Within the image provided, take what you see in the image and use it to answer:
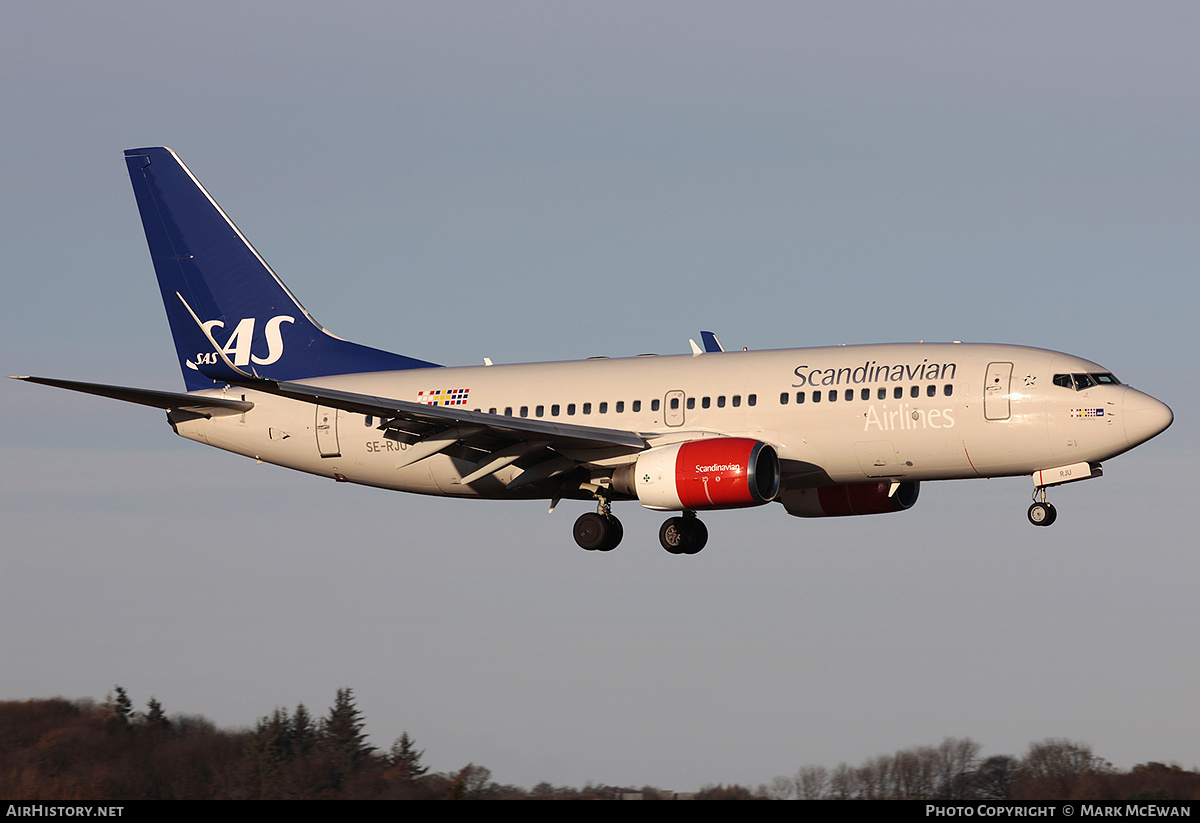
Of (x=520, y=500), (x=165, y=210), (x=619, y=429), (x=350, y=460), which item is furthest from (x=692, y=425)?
(x=165, y=210)

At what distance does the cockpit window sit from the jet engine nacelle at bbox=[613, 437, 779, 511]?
810cm

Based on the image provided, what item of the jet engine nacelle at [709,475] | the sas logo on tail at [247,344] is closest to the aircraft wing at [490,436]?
the jet engine nacelle at [709,475]

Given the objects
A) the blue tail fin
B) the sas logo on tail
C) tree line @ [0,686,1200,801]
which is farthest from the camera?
the sas logo on tail

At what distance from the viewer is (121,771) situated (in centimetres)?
4288

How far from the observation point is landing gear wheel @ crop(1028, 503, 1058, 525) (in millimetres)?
47938

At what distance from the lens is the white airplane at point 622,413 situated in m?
46.9

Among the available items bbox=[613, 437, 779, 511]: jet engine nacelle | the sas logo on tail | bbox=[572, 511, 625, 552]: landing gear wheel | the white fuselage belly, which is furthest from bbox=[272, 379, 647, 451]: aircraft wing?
the sas logo on tail

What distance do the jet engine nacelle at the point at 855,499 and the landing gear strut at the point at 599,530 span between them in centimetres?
559

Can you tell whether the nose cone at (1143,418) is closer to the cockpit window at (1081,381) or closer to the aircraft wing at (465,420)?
the cockpit window at (1081,381)

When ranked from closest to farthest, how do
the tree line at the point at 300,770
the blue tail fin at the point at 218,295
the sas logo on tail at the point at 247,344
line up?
the tree line at the point at 300,770 < the blue tail fin at the point at 218,295 < the sas logo on tail at the point at 247,344

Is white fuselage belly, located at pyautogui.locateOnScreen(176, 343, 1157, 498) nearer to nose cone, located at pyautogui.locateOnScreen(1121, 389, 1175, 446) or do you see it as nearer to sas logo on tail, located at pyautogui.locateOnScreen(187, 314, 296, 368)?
nose cone, located at pyautogui.locateOnScreen(1121, 389, 1175, 446)

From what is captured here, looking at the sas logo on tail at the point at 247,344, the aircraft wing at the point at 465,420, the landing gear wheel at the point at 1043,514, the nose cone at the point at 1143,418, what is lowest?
the landing gear wheel at the point at 1043,514

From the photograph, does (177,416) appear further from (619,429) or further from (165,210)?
(619,429)
